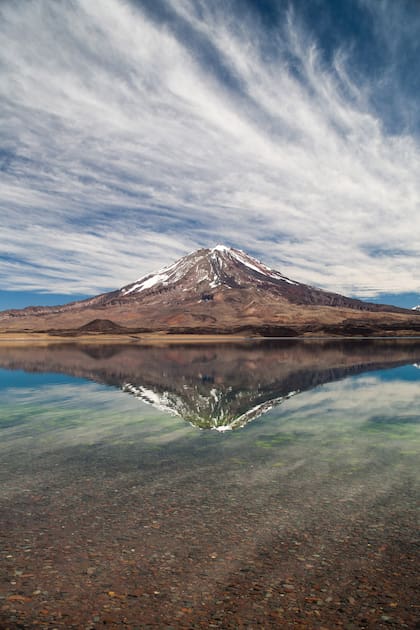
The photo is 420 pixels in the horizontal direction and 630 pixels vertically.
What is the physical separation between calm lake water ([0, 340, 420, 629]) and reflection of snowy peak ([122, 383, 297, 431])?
0.26m

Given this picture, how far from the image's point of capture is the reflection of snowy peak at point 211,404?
57.4 feet

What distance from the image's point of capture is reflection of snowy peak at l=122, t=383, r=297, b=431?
57.4ft

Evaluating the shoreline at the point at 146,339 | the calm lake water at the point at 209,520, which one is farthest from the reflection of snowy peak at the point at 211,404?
the shoreline at the point at 146,339

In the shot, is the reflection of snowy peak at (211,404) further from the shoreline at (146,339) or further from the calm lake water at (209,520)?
the shoreline at (146,339)

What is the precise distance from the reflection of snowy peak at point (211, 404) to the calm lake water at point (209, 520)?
261mm

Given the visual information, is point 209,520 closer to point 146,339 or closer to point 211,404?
point 211,404

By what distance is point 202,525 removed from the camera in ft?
25.8

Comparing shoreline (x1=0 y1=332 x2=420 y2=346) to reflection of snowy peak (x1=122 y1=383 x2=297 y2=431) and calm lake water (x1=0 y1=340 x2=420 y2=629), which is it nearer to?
reflection of snowy peak (x1=122 y1=383 x2=297 y2=431)

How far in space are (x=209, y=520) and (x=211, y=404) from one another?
42.6 ft

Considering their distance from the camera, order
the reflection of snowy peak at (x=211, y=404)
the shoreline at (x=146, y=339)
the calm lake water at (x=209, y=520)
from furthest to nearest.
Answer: the shoreline at (x=146, y=339), the reflection of snowy peak at (x=211, y=404), the calm lake water at (x=209, y=520)

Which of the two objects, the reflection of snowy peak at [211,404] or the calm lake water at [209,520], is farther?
the reflection of snowy peak at [211,404]

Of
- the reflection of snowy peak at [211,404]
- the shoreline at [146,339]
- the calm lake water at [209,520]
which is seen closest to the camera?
the calm lake water at [209,520]

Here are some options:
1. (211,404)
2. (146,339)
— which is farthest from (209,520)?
(146,339)

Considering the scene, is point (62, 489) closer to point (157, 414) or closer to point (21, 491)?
point (21, 491)
